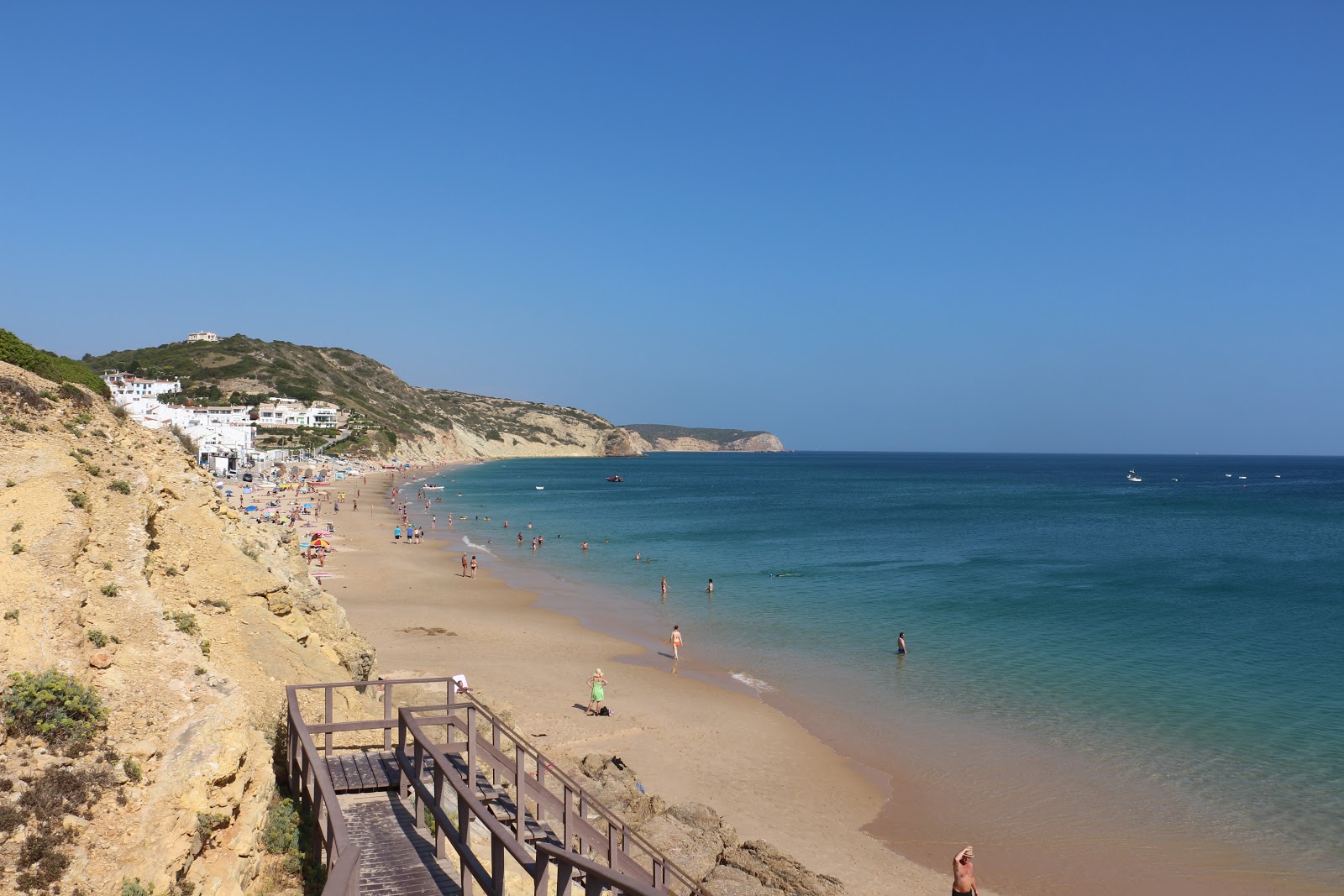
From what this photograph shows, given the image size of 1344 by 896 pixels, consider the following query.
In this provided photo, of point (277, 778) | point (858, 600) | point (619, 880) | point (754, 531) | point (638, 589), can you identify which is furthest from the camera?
point (754, 531)

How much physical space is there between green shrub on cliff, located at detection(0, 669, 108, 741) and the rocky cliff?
0.40ft

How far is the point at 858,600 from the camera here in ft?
115

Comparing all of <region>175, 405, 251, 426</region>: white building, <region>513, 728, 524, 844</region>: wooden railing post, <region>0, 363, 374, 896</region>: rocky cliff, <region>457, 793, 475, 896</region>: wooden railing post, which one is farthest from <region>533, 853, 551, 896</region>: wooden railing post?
<region>175, 405, 251, 426</region>: white building

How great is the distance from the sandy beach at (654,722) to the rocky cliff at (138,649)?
21.8 feet

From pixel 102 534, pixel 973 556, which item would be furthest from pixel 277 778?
pixel 973 556

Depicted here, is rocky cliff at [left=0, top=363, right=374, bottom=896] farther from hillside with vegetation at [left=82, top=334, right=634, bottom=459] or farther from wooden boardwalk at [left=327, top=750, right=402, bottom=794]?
hillside with vegetation at [left=82, top=334, right=634, bottom=459]

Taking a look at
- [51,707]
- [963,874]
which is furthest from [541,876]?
[963,874]

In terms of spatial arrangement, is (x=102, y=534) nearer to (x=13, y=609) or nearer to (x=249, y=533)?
(x=13, y=609)

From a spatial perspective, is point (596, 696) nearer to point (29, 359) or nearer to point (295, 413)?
point (29, 359)

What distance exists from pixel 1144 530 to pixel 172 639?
68.6 m

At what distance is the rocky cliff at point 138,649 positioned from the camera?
Answer: 20.9ft

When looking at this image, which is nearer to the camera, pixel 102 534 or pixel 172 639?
pixel 172 639

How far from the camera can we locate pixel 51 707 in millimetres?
7070

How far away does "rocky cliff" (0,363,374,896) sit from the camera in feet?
20.9
